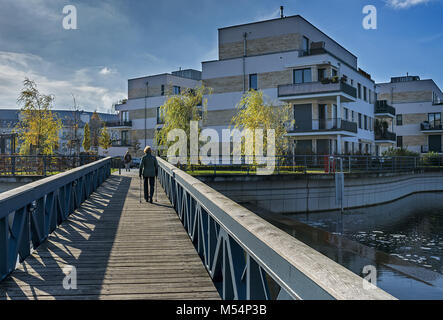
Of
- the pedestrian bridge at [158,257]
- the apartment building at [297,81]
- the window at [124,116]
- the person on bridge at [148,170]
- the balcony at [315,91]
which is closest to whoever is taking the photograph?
the pedestrian bridge at [158,257]

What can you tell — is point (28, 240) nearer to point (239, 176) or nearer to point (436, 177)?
point (239, 176)

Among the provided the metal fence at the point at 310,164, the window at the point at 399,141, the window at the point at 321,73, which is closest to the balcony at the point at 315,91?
the window at the point at 321,73

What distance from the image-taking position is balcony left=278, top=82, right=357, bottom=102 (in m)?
A: 29.0

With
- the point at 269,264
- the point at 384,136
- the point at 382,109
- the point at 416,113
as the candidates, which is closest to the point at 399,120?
the point at 416,113

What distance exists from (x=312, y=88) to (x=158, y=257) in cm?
2694

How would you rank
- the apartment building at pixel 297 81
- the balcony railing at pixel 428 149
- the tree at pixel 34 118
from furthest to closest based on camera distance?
the balcony railing at pixel 428 149, the apartment building at pixel 297 81, the tree at pixel 34 118

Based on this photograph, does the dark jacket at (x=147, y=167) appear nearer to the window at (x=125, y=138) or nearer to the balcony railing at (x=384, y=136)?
the balcony railing at (x=384, y=136)

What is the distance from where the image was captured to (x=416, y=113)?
166 feet

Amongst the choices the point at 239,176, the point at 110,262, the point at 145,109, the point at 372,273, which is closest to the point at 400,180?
the point at 239,176

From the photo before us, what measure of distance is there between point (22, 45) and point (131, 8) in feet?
13.7

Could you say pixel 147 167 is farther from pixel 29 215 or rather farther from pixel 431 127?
pixel 431 127

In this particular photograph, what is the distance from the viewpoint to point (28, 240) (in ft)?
16.1

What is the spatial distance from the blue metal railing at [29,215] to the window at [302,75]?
2638 cm

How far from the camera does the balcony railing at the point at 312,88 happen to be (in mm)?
29047
